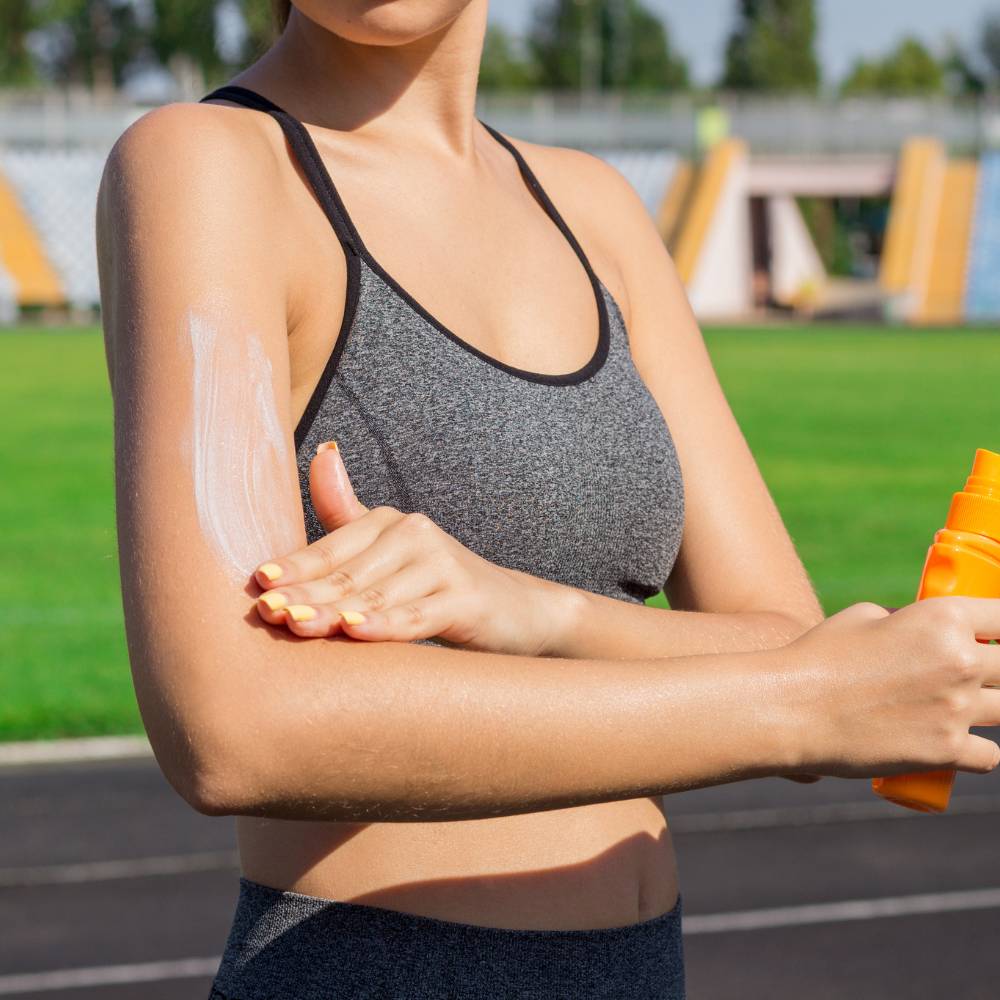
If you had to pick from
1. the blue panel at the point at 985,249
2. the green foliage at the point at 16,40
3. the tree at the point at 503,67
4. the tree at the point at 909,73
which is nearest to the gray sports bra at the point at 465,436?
the blue panel at the point at 985,249

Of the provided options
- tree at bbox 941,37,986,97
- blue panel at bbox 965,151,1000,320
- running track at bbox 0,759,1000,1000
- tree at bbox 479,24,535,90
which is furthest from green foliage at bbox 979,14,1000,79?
running track at bbox 0,759,1000,1000

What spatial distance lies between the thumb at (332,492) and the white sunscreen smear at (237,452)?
4cm

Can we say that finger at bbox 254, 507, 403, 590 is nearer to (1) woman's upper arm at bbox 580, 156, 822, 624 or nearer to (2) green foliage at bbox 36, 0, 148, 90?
(1) woman's upper arm at bbox 580, 156, 822, 624

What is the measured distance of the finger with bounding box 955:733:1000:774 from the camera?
57.0 inches

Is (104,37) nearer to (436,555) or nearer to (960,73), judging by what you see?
(960,73)

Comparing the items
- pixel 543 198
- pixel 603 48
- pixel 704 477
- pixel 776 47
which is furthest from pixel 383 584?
pixel 603 48

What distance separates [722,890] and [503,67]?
9015cm

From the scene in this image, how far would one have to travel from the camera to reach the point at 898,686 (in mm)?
1418

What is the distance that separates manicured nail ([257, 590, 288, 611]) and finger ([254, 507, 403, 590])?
0.08 feet

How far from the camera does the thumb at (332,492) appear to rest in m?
1.47

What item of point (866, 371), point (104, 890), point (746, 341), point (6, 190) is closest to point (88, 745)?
point (104, 890)

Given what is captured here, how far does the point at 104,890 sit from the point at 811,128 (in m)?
52.7

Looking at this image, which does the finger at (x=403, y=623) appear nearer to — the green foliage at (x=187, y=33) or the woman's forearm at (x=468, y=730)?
the woman's forearm at (x=468, y=730)

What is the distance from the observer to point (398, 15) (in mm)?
1656
